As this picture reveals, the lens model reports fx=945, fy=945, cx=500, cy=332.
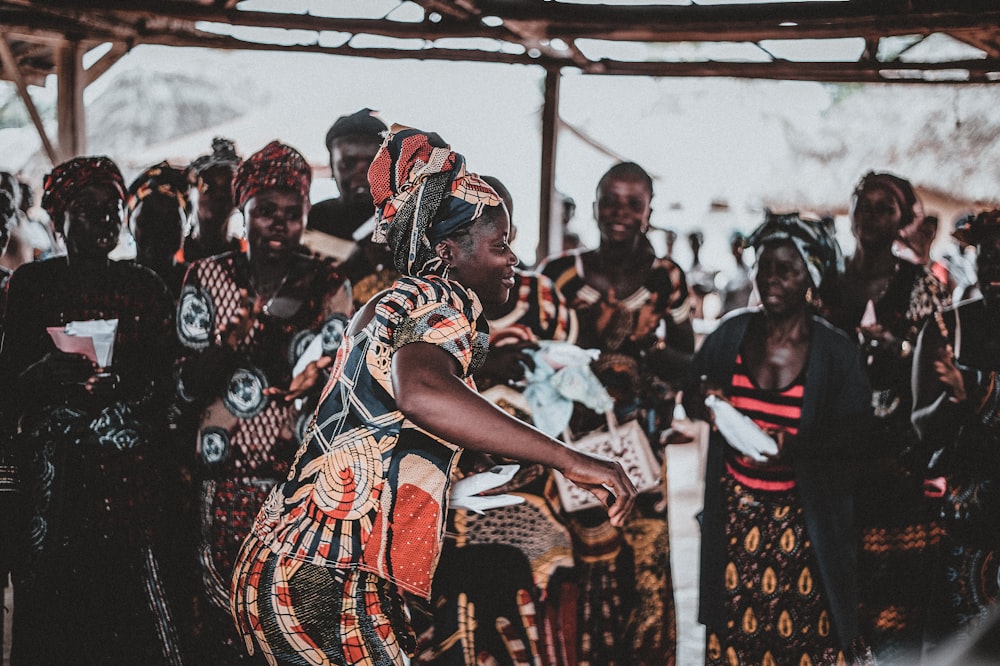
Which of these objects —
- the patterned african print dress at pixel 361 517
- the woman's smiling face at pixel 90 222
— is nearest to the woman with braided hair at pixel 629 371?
the woman's smiling face at pixel 90 222

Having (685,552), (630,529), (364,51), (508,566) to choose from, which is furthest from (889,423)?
(364,51)

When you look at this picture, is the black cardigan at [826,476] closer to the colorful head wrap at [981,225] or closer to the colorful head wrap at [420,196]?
the colorful head wrap at [981,225]

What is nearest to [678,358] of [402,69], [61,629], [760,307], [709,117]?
[760,307]

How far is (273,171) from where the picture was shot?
4309 millimetres

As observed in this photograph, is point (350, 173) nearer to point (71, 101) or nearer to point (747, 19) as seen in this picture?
point (747, 19)

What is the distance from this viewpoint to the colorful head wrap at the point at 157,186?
5039 millimetres

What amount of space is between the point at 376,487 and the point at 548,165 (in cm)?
477

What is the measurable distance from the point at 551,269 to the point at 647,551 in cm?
154

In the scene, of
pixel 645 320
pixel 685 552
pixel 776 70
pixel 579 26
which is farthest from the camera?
pixel 685 552

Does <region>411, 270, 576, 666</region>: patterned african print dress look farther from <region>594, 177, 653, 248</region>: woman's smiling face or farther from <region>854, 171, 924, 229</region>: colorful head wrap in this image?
<region>854, 171, 924, 229</region>: colorful head wrap

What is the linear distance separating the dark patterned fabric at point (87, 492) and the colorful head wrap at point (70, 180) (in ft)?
0.85

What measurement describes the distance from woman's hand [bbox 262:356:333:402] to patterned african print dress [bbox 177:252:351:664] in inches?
1.1

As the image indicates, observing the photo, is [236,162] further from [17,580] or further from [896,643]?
[896,643]

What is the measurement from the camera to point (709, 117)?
15375mm
